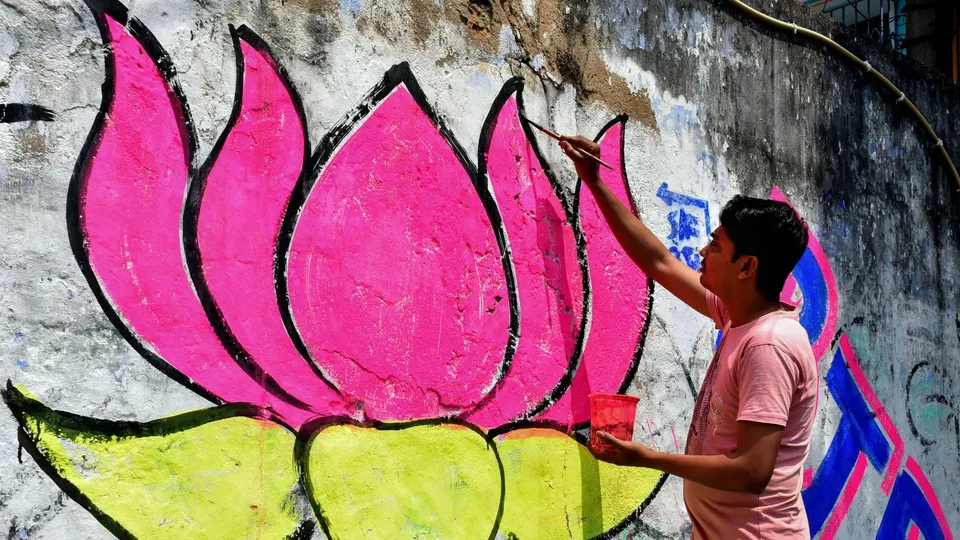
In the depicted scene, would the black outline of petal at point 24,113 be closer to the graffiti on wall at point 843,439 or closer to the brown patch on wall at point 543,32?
the brown patch on wall at point 543,32

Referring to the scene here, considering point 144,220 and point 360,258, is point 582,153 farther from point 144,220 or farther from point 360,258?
point 144,220

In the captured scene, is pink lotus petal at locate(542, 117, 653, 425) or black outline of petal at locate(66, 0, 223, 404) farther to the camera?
pink lotus petal at locate(542, 117, 653, 425)

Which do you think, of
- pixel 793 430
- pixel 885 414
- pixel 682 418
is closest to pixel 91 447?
pixel 793 430

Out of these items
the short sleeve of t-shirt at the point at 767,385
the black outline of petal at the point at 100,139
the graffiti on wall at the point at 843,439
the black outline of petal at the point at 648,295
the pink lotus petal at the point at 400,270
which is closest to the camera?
the black outline of petal at the point at 100,139

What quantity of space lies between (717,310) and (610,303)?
42cm

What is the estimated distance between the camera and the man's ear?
2.19 metres

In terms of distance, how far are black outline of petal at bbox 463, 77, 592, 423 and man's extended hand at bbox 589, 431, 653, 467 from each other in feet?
1.41

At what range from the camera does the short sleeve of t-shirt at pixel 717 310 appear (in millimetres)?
2488

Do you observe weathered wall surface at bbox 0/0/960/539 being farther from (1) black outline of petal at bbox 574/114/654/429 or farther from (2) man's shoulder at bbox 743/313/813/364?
(2) man's shoulder at bbox 743/313/813/364

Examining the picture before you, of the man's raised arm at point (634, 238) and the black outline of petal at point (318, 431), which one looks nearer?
the black outline of petal at point (318, 431)

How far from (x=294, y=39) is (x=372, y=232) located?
1.75ft

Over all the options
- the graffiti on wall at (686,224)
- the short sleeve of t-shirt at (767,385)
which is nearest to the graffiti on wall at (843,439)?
the graffiti on wall at (686,224)

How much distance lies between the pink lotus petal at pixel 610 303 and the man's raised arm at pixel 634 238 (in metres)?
0.20

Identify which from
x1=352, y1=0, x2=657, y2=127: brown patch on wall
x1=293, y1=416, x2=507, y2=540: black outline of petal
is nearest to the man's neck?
x1=293, y1=416, x2=507, y2=540: black outline of petal
